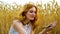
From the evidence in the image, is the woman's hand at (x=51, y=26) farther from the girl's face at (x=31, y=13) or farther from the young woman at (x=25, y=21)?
the girl's face at (x=31, y=13)

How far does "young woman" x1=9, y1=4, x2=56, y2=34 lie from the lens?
1083 mm

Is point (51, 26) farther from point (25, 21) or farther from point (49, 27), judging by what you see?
point (25, 21)

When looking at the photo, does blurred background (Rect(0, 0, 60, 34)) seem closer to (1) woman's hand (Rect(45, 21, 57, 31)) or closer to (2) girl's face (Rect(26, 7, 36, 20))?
(1) woman's hand (Rect(45, 21, 57, 31))

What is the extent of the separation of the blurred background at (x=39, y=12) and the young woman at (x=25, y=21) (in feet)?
0.31

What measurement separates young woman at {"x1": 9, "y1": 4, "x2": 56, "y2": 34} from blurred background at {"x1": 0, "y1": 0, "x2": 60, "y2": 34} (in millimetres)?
93

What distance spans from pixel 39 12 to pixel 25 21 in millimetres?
257

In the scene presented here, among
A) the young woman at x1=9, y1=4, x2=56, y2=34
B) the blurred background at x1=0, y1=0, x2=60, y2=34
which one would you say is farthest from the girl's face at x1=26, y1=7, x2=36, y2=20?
the blurred background at x1=0, y1=0, x2=60, y2=34

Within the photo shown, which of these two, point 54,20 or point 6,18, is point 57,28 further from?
point 6,18

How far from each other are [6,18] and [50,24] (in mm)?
432

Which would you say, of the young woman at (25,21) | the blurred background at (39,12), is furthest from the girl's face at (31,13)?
the blurred background at (39,12)

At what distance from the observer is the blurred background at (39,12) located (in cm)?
135

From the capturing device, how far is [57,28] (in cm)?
134

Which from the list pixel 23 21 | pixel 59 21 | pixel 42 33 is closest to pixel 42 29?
pixel 42 33

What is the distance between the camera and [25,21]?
1.15m
